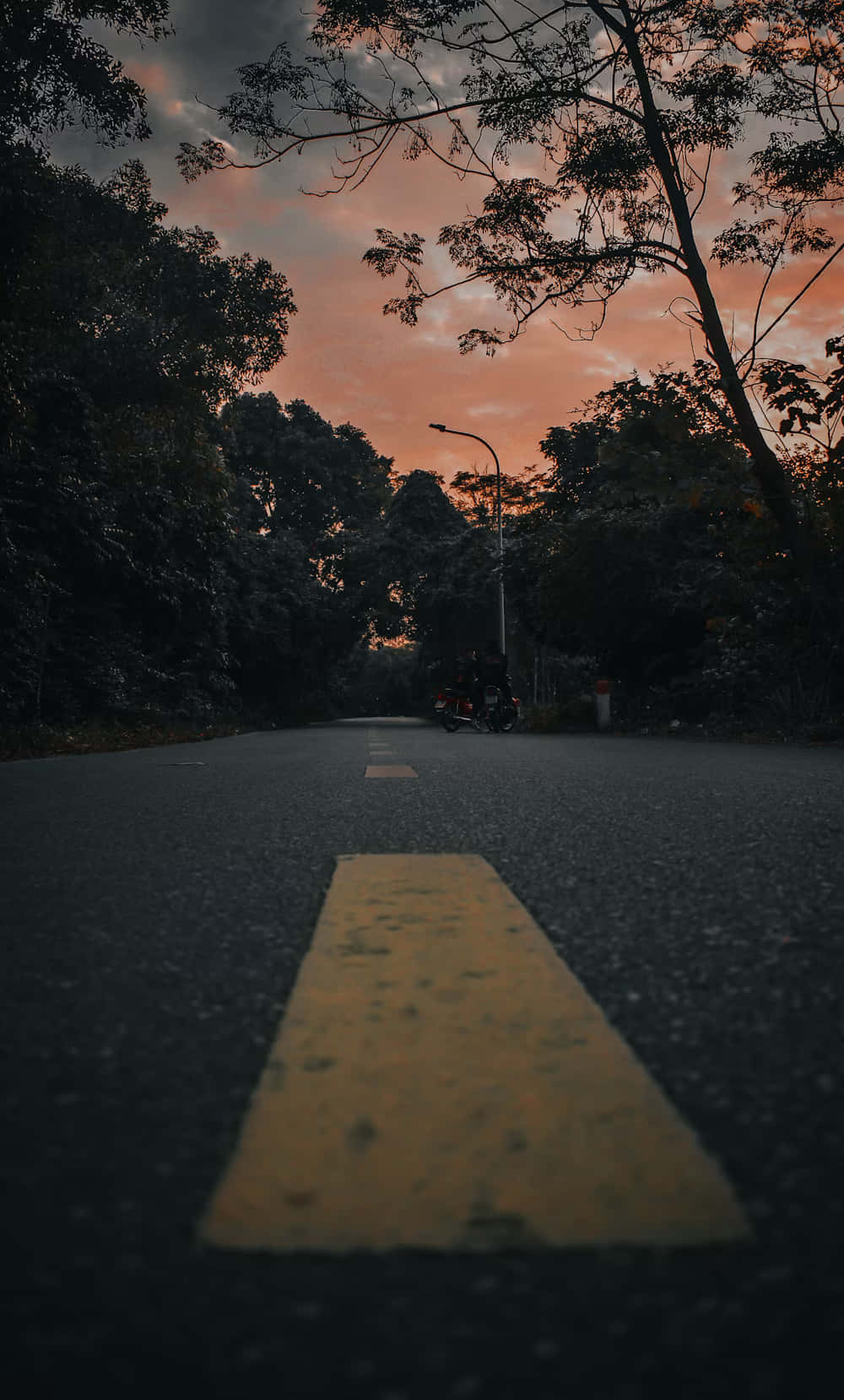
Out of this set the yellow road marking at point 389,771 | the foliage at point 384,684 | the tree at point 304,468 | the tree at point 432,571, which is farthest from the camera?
the foliage at point 384,684

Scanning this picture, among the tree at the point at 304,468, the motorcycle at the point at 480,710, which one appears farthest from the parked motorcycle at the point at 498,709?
the tree at the point at 304,468

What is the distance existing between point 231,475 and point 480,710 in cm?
750

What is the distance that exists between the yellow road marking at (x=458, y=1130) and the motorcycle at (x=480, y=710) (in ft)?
54.9

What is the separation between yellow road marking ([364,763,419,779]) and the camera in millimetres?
6422

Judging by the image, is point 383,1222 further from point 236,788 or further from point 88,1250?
point 236,788

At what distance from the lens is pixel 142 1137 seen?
103cm

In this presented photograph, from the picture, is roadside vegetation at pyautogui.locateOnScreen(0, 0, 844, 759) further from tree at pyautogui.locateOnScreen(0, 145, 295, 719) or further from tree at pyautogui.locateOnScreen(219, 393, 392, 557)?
tree at pyautogui.locateOnScreen(219, 393, 392, 557)

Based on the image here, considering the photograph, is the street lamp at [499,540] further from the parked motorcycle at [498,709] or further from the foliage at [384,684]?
the foliage at [384,684]

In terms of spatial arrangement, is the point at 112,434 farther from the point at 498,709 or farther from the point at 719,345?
the point at 719,345

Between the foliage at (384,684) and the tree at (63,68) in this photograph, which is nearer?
the tree at (63,68)

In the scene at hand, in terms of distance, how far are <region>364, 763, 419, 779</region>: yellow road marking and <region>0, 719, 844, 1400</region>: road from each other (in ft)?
11.2

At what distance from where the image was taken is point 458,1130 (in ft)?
3.35

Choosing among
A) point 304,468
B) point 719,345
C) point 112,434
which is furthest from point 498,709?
point 304,468

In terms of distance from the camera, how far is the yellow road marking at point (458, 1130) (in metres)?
0.84
